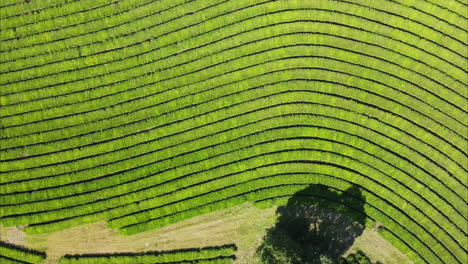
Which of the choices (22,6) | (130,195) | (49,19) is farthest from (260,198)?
(22,6)

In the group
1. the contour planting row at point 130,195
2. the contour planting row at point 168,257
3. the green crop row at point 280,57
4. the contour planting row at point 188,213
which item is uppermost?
the green crop row at point 280,57

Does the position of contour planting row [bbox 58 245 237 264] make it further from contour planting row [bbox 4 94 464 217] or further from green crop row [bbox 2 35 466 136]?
green crop row [bbox 2 35 466 136]

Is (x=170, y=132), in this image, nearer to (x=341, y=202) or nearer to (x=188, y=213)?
(x=188, y=213)

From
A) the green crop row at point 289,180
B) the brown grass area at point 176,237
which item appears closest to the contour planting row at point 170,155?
the green crop row at point 289,180

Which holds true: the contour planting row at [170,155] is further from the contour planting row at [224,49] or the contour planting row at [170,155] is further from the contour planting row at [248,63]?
the contour planting row at [224,49]

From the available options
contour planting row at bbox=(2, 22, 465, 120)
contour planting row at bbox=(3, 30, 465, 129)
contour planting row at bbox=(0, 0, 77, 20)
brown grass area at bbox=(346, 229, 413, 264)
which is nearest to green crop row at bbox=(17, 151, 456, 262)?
brown grass area at bbox=(346, 229, 413, 264)

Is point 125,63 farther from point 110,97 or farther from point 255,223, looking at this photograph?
point 255,223

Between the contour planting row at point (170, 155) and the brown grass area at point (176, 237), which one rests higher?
the contour planting row at point (170, 155)
